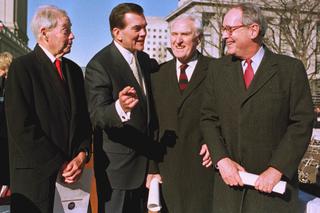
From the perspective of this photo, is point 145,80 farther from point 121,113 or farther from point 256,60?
point 256,60

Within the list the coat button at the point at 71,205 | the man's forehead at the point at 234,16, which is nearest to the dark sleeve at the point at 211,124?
the man's forehead at the point at 234,16

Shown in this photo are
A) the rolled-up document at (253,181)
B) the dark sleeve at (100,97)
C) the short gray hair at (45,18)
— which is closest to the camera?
the rolled-up document at (253,181)

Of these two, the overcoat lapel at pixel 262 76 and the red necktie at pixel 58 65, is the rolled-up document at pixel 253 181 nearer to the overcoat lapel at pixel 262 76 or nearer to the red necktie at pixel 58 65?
the overcoat lapel at pixel 262 76

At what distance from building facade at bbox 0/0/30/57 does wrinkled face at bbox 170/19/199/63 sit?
63.9 metres

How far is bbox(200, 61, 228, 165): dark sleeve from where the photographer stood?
9.23 ft

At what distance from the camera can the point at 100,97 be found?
314 cm

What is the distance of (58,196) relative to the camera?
3029mm

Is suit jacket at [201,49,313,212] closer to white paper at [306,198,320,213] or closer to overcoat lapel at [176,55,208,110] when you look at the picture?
white paper at [306,198,320,213]

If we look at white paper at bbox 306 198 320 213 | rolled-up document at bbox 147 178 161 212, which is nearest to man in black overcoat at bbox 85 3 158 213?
rolled-up document at bbox 147 178 161 212

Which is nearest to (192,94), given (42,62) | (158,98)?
(158,98)

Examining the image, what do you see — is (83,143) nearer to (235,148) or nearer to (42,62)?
(42,62)

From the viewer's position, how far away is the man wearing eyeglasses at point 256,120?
264 cm

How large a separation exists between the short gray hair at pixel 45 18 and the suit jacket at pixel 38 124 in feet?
0.48

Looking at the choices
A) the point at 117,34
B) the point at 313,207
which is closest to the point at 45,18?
the point at 117,34
